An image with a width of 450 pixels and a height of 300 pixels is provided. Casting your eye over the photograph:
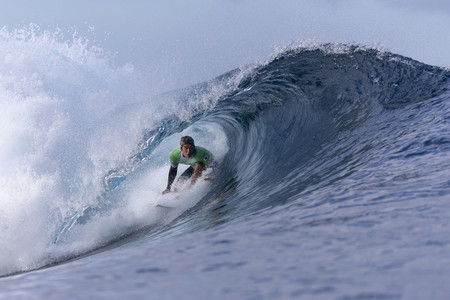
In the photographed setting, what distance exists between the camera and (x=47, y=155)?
8.23 m

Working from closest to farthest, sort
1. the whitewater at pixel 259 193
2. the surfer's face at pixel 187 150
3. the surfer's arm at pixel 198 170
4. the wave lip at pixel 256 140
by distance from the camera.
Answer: the whitewater at pixel 259 193 → the wave lip at pixel 256 140 → the surfer's face at pixel 187 150 → the surfer's arm at pixel 198 170

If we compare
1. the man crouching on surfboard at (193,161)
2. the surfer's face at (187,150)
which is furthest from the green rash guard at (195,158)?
the surfer's face at (187,150)

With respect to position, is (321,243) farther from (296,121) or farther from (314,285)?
(296,121)

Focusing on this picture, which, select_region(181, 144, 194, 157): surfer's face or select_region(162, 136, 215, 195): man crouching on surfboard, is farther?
select_region(162, 136, 215, 195): man crouching on surfboard

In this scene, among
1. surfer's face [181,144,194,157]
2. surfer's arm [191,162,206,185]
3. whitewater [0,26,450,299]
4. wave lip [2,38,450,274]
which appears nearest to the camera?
whitewater [0,26,450,299]

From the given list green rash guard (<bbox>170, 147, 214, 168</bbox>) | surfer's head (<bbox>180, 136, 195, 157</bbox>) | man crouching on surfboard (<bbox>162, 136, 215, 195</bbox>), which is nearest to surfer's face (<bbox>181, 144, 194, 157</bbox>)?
surfer's head (<bbox>180, 136, 195, 157</bbox>)

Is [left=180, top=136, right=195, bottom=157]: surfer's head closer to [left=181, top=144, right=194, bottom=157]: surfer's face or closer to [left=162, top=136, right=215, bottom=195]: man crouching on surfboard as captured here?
[left=181, top=144, right=194, bottom=157]: surfer's face

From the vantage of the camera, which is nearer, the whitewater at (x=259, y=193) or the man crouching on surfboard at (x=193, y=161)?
the whitewater at (x=259, y=193)

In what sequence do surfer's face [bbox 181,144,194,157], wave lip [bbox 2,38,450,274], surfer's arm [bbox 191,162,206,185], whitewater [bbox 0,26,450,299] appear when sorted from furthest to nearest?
surfer's arm [bbox 191,162,206,185] < surfer's face [bbox 181,144,194,157] < wave lip [bbox 2,38,450,274] < whitewater [bbox 0,26,450,299]

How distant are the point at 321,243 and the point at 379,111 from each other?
4.81 m

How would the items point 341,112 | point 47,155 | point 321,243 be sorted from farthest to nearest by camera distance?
1. point 47,155
2. point 341,112
3. point 321,243

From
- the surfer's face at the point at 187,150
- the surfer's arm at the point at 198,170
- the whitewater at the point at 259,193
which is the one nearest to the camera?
the whitewater at the point at 259,193

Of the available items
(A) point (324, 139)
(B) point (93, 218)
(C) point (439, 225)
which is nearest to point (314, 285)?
(C) point (439, 225)

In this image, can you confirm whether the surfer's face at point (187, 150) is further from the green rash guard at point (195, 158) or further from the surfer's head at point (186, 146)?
the green rash guard at point (195, 158)
